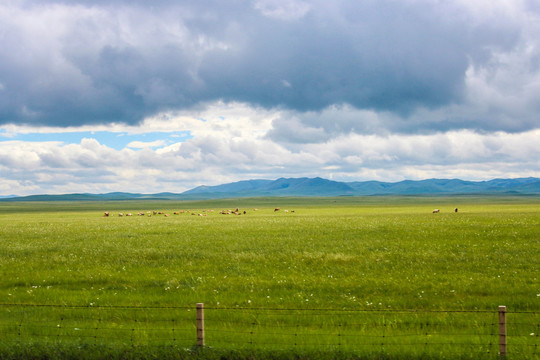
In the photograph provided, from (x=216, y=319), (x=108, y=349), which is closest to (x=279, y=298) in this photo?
(x=216, y=319)

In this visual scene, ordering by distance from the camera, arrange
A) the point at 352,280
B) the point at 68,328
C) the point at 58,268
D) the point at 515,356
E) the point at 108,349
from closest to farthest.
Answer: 1. the point at 515,356
2. the point at 108,349
3. the point at 68,328
4. the point at 352,280
5. the point at 58,268

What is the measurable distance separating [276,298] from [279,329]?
3329mm

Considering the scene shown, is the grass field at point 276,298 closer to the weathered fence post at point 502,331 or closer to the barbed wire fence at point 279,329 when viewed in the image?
the barbed wire fence at point 279,329

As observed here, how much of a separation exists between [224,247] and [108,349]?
63.4 ft

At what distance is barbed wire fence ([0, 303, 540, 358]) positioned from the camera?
40.3 feet

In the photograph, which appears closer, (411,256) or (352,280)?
(352,280)

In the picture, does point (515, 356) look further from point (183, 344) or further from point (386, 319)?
point (183, 344)

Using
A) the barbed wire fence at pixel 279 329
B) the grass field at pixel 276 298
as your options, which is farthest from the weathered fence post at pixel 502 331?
the grass field at pixel 276 298

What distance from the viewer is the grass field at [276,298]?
40.9 feet

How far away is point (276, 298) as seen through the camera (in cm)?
1712

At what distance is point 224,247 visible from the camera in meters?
31.6

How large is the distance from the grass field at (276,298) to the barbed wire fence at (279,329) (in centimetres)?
5

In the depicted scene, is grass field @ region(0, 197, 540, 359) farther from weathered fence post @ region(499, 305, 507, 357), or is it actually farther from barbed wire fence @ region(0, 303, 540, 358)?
weathered fence post @ region(499, 305, 507, 357)

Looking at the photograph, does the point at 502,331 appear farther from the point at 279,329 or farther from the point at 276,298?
the point at 276,298
